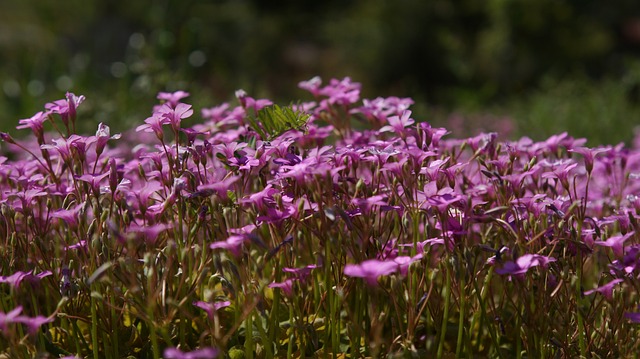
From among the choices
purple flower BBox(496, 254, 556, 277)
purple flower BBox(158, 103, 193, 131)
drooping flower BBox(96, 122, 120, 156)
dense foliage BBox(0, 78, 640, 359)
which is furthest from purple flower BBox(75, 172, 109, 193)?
purple flower BBox(496, 254, 556, 277)

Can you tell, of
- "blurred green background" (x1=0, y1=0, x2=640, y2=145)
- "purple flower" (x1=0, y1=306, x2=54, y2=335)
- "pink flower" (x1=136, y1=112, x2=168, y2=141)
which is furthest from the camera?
"blurred green background" (x1=0, y1=0, x2=640, y2=145)

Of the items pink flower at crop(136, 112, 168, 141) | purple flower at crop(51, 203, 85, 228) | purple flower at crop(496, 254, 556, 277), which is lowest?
purple flower at crop(496, 254, 556, 277)

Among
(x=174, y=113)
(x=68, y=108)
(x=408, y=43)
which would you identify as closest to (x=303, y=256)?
(x=174, y=113)

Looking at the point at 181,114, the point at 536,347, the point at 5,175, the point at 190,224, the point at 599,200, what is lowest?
the point at 536,347

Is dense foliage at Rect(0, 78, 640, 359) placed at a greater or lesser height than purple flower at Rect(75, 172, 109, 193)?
lesser

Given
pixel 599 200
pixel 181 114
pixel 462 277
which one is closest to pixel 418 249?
pixel 462 277

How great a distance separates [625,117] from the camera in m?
8.55

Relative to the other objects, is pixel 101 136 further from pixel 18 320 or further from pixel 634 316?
pixel 634 316

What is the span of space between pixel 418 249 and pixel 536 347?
461mm

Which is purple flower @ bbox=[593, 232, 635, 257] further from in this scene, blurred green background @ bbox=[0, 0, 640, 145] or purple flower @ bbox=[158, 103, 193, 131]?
blurred green background @ bbox=[0, 0, 640, 145]

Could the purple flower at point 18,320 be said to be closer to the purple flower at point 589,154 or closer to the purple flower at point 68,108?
the purple flower at point 68,108

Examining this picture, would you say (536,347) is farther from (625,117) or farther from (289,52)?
(289,52)

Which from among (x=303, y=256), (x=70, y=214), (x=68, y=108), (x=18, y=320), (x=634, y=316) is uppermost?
(x=68, y=108)

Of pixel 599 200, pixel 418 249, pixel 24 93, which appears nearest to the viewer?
pixel 418 249
